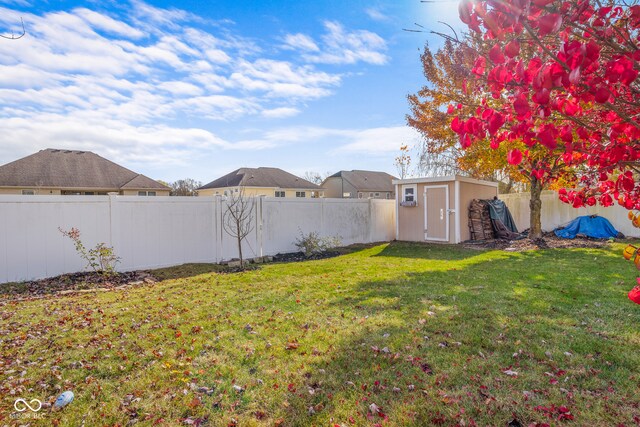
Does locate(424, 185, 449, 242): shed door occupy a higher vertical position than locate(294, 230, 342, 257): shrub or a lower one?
higher

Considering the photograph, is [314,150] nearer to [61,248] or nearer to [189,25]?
[189,25]

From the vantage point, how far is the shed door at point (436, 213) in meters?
11.1

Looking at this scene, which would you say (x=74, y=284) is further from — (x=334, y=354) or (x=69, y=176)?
(x=69, y=176)

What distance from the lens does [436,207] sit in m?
11.3

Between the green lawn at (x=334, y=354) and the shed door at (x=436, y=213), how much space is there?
221 inches

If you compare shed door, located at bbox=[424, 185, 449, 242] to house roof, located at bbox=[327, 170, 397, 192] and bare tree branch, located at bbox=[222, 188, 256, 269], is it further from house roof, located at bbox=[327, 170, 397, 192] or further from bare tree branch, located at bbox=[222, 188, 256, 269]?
house roof, located at bbox=[327, 170, 397, 192]

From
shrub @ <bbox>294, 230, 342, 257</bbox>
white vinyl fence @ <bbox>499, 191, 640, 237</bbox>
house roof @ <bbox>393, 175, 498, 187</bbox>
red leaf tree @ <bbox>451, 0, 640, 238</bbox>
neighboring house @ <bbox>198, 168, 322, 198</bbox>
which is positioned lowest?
shrub @ <bbox>294, 230, 342, 257</bbox>

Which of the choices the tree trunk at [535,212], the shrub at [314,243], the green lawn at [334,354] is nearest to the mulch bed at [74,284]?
the green lawn at [334,354]

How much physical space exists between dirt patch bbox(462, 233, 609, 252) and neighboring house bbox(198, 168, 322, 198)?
1973 centimetres

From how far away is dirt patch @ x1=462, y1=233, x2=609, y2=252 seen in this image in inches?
378

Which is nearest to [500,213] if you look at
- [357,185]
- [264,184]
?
[264,184]

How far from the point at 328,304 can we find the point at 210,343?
1647mm

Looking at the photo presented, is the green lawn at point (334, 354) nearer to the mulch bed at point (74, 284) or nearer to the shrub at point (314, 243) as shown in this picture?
the mulch bed at point (74, 284)

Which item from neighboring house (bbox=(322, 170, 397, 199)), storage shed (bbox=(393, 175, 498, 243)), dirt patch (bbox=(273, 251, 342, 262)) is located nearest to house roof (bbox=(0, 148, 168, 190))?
dirt patch (bbox=(273, 251, 342, 262))
